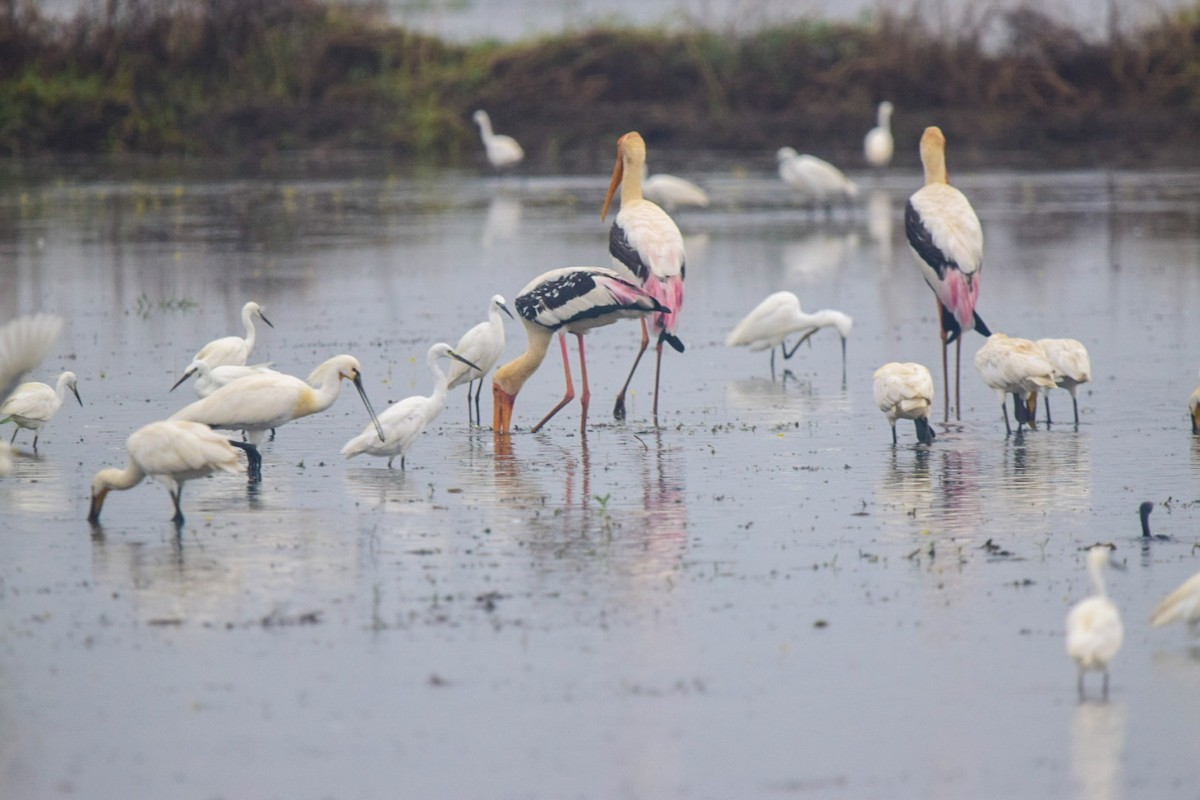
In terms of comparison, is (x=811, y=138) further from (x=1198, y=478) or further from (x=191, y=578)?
(x=191, y=578)

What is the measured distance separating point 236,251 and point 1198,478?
46.5 feet

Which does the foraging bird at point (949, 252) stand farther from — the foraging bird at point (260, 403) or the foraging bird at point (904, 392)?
the foraging bird at point (260, 403)

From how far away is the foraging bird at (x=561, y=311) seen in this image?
11.7 m

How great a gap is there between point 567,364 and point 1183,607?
5828 mm

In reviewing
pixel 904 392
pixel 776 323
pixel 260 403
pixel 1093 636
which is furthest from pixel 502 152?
pixel 1093 636

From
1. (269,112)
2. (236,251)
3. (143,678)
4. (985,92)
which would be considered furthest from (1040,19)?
(143,678)

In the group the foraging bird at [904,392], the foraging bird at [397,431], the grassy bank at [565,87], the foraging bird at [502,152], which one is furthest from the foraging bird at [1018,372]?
the grassy bank at [565,87]

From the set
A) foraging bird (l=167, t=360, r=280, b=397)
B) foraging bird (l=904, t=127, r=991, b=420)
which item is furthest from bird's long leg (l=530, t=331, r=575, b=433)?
foraging bird (l=904, t=127, r=991, b=420)

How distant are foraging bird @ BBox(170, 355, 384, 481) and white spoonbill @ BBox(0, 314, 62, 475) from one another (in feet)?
4.42

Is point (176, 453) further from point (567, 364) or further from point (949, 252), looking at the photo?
point (949, 252)

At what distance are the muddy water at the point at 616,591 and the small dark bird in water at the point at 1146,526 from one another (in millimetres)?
149

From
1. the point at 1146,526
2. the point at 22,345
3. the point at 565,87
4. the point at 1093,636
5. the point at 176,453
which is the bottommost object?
the point at 1093,636

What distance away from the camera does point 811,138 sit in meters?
35.6

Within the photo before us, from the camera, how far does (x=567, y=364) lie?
12.1 m
